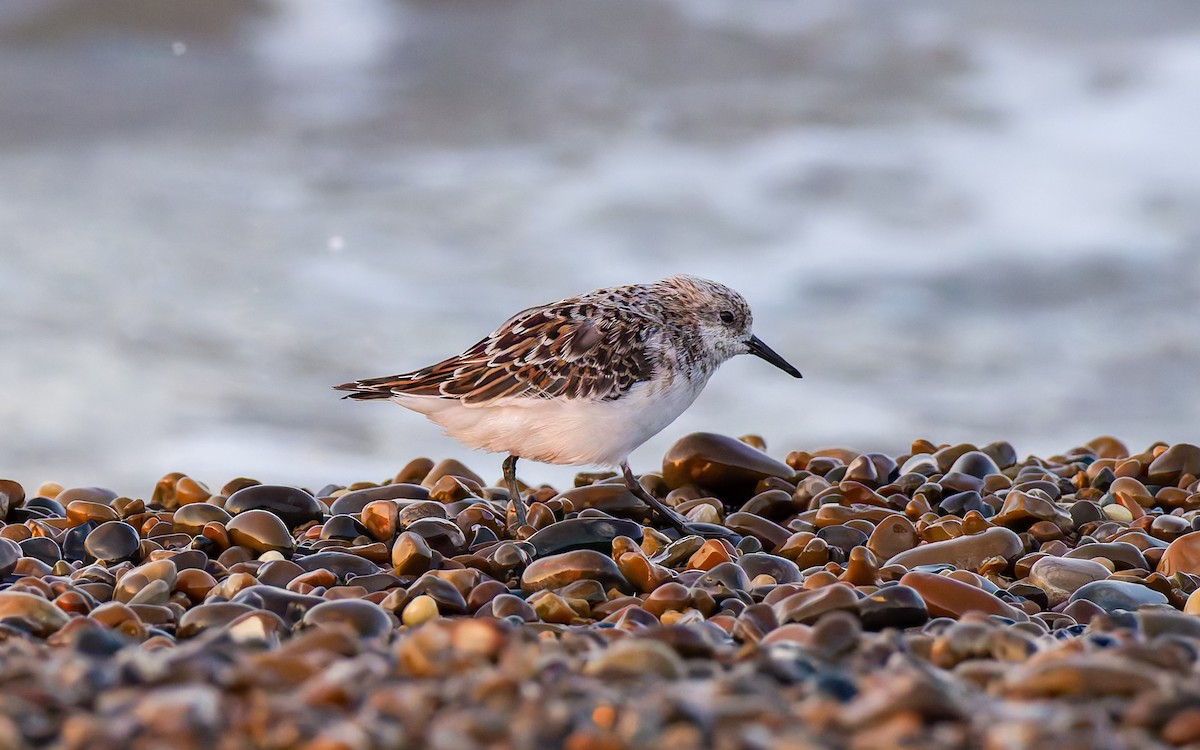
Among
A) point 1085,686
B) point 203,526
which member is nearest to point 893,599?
point 1085,686

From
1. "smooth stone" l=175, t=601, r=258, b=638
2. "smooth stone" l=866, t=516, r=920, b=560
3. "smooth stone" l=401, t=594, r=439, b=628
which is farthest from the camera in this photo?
"smooth stone" l=866, t=516, r=920, b=560

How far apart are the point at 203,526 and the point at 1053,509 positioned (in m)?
4.82

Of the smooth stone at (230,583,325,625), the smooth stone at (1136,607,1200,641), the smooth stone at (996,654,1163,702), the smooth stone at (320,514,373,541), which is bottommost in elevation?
the smooth stone at (230,583,325,625)

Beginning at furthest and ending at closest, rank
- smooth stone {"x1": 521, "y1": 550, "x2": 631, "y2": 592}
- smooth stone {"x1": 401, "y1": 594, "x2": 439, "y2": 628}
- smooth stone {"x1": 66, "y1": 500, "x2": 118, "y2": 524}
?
smooth stone {"x1": 66, "y1": 500, "x2": 118, "y2": 524} → smooth stone {"x1": 521, "y1": 550, "x2": 631, "y2": 592} → smooth stone {"x1": 401, "y1": 594, "x2": 439, "y2": 628}

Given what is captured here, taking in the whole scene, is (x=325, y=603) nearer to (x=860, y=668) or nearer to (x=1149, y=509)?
(x=860, y=668)

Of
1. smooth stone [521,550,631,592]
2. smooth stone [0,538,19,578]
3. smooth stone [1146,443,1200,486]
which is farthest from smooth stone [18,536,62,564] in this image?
smooth stone [1146,443,1200,486]

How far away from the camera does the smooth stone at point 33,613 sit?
15.3 feet

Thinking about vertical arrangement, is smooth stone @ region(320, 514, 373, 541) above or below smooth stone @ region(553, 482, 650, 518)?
below

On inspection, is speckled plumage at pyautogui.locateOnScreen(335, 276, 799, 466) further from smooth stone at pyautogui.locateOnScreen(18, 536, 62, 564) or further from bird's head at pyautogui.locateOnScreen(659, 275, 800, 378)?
smooth stone at pyautogui.locateOnScreen(18, 536, 62, 564)

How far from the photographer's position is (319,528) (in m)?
6.76

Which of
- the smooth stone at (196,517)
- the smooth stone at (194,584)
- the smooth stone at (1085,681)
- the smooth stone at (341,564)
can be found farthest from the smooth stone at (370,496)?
the smooth stone at (1085,681)

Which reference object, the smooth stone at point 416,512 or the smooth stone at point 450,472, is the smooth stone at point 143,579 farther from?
the smooth stone at point 450,472

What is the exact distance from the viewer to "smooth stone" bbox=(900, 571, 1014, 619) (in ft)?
16.8

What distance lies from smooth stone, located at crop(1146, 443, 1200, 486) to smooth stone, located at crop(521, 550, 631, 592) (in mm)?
4213
